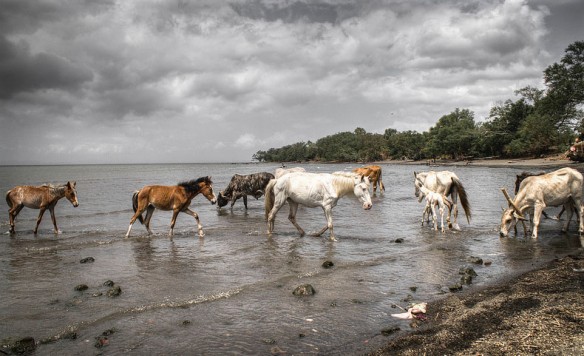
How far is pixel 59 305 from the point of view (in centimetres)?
627

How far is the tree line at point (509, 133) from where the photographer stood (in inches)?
1569

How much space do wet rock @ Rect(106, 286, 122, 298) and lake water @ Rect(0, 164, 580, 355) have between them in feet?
0.31

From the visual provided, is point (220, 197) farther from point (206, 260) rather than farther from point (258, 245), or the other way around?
point (206, 260)

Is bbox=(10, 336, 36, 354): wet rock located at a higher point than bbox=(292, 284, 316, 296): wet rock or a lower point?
higher

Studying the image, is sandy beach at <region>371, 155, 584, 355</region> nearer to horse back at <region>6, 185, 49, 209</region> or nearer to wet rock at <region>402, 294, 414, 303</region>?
wet rock at <region>402, 294, 414, 303</region>

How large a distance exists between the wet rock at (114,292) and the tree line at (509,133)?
4558 centimetres

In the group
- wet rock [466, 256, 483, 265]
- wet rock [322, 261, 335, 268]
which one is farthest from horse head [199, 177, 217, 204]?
wet rock [466, 256, 483, 265]

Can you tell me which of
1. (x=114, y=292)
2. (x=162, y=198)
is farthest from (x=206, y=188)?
(x=114, y=292)

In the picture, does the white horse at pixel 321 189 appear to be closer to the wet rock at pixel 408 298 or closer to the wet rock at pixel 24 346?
the wet rock at pixel 408 298

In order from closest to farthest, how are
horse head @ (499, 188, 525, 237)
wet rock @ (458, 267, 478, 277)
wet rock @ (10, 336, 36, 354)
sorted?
1. wet rock @ (10, 336, 36, 354)
2. wet rock @ (458, 267, 478, 277)
3. horse head @ (499, 188, 525, 237)

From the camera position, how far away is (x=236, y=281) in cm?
754

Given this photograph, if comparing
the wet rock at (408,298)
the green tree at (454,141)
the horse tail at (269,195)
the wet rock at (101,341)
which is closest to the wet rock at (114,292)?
the wet rock at (101,341)

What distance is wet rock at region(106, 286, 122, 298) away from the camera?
263 inches

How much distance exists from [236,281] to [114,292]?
2274 millimetres
